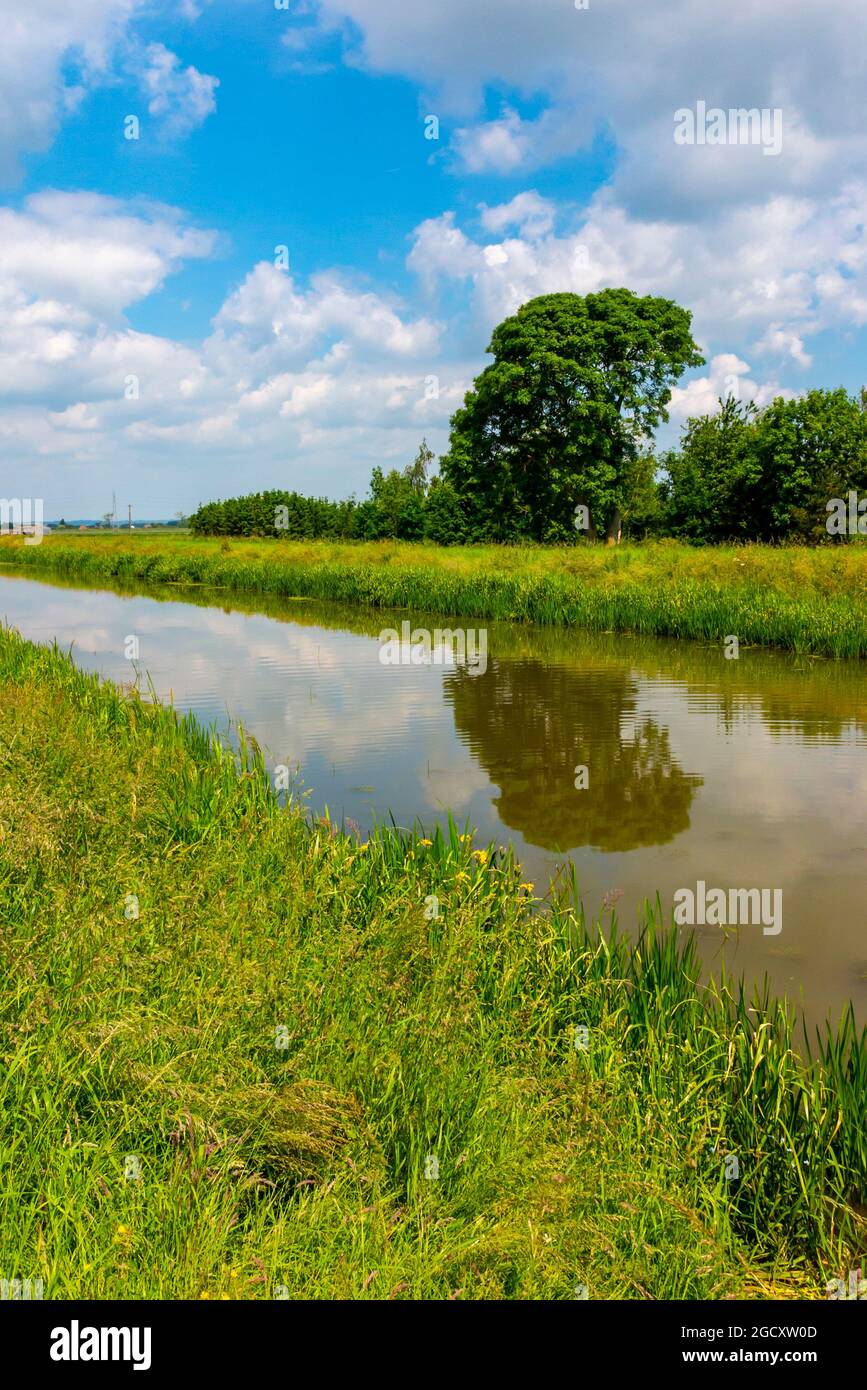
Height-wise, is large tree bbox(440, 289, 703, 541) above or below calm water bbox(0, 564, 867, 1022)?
above

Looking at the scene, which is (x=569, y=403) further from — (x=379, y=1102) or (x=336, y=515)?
(x=379, y=1102)

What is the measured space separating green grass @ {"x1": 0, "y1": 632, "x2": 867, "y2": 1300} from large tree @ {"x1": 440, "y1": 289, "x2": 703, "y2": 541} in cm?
3475

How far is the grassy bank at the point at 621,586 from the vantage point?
60.2 feet

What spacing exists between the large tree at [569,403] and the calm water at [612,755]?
20.4m

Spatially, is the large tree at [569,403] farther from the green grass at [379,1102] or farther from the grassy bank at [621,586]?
the green grass at [379,1102]

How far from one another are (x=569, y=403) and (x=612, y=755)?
3181cm

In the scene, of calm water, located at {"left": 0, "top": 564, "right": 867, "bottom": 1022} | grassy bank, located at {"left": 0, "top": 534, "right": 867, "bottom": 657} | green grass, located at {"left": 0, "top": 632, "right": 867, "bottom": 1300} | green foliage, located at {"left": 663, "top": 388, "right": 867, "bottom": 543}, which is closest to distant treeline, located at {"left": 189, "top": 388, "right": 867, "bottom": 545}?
green foliage, located at {"left": 663, "top": 388, "right": 867, "bottom": 543}

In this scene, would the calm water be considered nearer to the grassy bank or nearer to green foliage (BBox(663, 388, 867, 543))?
the grassy bank

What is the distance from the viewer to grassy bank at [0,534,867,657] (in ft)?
60.2

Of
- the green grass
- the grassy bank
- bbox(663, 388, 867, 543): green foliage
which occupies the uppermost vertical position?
bbox(663, 388, 867, 543): green foliage

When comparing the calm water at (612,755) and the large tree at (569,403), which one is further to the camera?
the large tree at (569,403)

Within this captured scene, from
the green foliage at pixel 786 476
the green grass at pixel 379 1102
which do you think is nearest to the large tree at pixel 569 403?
the green foliage at pixel 786 476

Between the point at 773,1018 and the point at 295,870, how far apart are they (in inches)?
96.2
